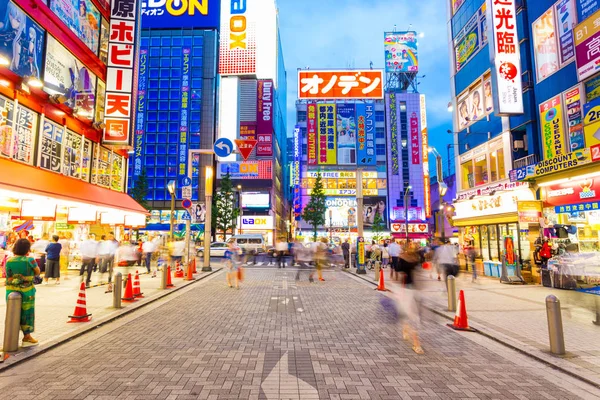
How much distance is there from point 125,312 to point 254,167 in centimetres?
5647

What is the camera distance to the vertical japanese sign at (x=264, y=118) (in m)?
66.5

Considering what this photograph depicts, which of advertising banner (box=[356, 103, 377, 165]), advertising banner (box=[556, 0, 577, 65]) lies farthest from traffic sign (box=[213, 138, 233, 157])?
advertising banner (box=[356, 103, 377, 165])

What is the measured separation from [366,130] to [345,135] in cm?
419

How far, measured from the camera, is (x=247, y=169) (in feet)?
213

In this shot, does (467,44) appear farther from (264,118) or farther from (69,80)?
(264,118)

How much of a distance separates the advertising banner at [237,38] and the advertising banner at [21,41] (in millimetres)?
54274

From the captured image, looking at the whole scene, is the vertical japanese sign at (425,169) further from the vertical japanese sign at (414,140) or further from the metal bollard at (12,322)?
the metal bollard at (12,322)

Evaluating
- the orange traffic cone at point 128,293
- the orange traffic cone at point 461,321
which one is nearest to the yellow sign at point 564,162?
the orange traffic cone at point 461,321

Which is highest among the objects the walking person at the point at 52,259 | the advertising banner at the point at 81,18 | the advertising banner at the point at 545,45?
the advertising banner at the point at 81,18

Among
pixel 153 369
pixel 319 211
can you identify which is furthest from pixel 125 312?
pixel 319 211

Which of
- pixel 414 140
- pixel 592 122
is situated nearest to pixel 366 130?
pixel 414 140

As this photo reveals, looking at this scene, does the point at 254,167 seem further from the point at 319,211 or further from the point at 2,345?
the point at 2,345

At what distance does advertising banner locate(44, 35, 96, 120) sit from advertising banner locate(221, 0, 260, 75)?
50.6 m

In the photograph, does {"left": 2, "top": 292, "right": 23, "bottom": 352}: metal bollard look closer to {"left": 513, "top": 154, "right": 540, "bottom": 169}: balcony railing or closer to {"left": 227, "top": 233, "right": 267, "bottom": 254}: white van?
{"left": 513, "top": 154, "right": 540, "bottom": 169}: balcony railing
